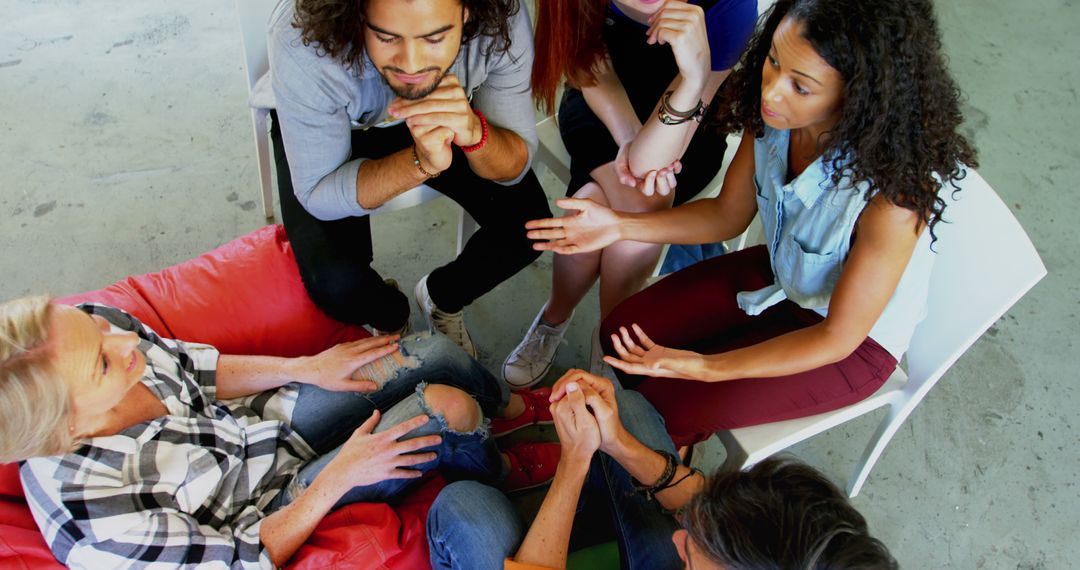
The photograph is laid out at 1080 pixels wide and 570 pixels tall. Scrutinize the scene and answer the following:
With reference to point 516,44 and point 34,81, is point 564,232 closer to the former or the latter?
point 516,44

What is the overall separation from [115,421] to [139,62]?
6.61 feet

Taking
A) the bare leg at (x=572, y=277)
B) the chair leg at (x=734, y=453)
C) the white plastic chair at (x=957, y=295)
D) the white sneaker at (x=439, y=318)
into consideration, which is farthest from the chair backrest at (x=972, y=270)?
the white sneaker at (x=439, y=318)

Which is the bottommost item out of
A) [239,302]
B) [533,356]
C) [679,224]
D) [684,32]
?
[533,356]

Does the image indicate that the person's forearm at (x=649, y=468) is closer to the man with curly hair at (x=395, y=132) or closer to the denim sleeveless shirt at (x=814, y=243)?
the denim sleeveless shirt at (x=814, y=243)

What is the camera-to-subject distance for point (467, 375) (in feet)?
5.63

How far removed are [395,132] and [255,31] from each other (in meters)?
0.41

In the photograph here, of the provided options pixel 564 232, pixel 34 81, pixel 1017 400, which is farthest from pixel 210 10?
pixel 1017 400

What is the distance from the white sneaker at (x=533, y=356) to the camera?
6.93 ft

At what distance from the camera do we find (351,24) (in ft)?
4.63

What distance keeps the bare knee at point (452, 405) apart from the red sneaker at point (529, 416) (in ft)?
1.15

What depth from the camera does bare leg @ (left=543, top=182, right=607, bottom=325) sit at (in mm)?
1916

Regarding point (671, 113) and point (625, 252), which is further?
point (625, 252)

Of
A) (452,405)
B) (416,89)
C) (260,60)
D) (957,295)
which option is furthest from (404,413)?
(957,295)

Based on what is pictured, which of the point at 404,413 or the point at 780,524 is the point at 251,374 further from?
the point at 780,524
